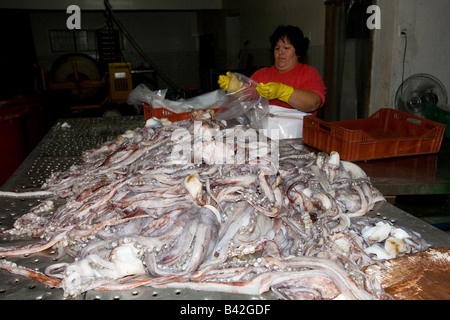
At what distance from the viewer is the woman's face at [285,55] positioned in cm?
366

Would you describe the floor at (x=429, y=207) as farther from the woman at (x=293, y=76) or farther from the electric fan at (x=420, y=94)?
the woman at (x=293, y=76)

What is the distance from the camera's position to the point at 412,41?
4328 mm

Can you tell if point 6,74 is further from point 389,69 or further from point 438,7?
point 438,7

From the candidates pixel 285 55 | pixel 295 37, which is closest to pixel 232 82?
pixel 285 55

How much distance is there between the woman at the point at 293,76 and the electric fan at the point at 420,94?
1.13 metres

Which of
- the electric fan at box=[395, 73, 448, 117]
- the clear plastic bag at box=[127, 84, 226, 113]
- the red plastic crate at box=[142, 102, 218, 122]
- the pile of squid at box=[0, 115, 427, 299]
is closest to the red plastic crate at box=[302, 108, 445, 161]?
the pile of squid at box=[0, 115, 427, 299]

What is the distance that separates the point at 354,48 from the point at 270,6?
3.24 m

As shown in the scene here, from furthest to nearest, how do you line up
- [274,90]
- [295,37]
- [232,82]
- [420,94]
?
[420,94] → [295,37] → [232,82] → [274,90]

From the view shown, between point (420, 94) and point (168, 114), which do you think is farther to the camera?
point (420, 94)

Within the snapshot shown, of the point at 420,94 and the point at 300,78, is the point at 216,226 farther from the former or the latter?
the point at 420,94

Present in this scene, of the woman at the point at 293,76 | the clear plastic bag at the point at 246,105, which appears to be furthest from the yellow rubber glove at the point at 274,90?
the clear plastic bag at the point at 246,105

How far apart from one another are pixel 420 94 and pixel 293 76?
5.00 feet

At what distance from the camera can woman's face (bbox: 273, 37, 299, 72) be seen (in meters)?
3.66

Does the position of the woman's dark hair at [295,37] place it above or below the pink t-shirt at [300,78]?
above
